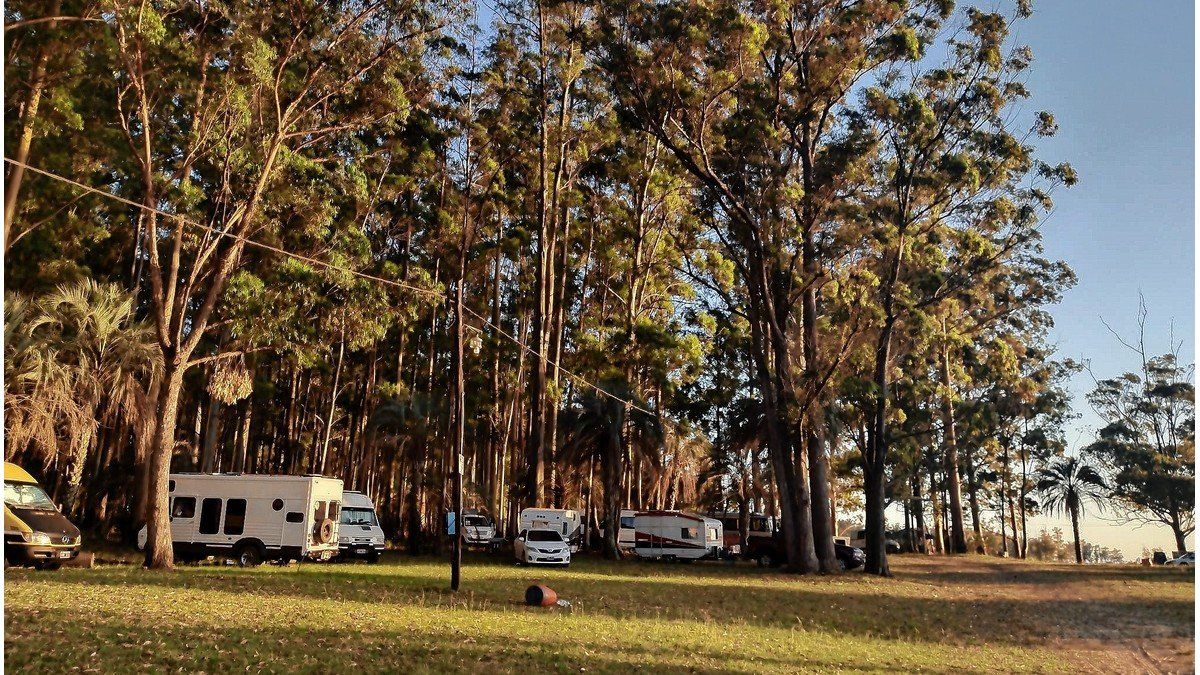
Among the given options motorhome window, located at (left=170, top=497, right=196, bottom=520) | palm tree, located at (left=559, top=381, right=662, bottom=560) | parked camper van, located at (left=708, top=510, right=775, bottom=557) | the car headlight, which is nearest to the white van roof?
motorhome window, located at (left=170, top=497, right=196, bottom=520)

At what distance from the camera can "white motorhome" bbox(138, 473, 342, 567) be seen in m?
24.4

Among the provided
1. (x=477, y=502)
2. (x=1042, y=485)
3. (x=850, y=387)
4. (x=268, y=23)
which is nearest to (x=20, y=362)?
(x=268, y=23)

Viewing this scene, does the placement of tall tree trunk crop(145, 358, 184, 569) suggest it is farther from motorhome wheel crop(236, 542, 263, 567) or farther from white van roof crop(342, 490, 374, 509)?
white van roof crop(342, 490, 374, 509)

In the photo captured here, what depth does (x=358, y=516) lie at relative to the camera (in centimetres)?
2812

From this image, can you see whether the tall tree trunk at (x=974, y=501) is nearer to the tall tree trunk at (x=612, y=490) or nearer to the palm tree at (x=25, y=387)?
the tall tree trunk at (x=612, y=490)

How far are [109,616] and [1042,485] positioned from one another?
172 feet

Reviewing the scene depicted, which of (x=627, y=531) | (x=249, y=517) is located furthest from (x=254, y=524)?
(x=627, y=531)

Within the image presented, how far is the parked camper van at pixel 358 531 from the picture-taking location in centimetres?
2731

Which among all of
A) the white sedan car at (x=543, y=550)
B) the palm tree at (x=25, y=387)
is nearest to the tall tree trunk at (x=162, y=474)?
the palm tree at (x=25, y=387)

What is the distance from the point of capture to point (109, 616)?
1214cm

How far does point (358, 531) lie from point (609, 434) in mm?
10365

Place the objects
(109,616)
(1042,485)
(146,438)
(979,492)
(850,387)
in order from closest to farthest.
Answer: (109,616), (146,438), (850,387), (1042,485), (979,492)

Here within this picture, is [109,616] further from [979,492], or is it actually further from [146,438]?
[979,492]

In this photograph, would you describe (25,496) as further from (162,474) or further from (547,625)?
(547,625)
